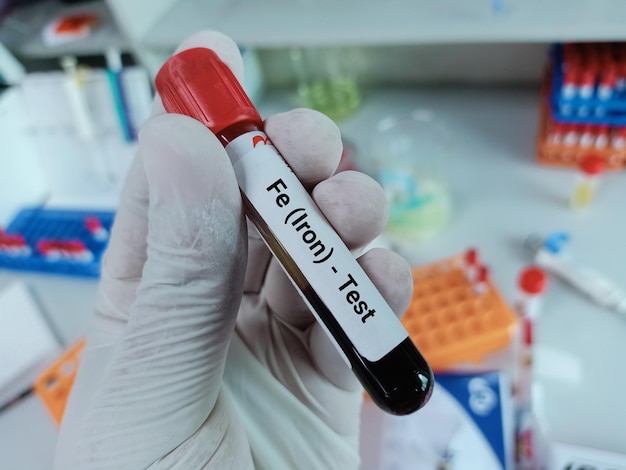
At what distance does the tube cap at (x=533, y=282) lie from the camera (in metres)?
0.89

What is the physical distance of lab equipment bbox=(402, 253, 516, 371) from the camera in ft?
2.92

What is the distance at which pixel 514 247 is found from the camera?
3.45 ft

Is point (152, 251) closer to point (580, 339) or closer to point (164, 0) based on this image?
point (580, 339)

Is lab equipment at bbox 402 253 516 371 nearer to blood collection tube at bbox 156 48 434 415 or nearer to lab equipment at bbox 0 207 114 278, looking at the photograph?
blood collection tube at bbox 156 48 434 415

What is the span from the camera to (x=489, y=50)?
52.7 inches

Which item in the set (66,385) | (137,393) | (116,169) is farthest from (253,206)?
(116,169)

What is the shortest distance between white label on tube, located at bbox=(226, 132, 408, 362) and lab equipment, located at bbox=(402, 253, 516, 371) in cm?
41

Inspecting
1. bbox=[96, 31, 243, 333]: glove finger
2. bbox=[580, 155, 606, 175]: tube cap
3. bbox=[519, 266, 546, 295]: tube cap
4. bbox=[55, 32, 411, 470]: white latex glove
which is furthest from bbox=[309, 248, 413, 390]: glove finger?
bbox=[580, 155, 606, 175]: tube cap

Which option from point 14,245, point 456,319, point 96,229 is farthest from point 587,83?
point 14,245

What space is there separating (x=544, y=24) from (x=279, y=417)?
30.5 inches

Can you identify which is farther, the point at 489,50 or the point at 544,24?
the point at 489,50

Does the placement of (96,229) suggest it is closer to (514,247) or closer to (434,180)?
(434,180)

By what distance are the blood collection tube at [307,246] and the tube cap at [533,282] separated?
18.2 inches

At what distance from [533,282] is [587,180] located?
11.6 inches
